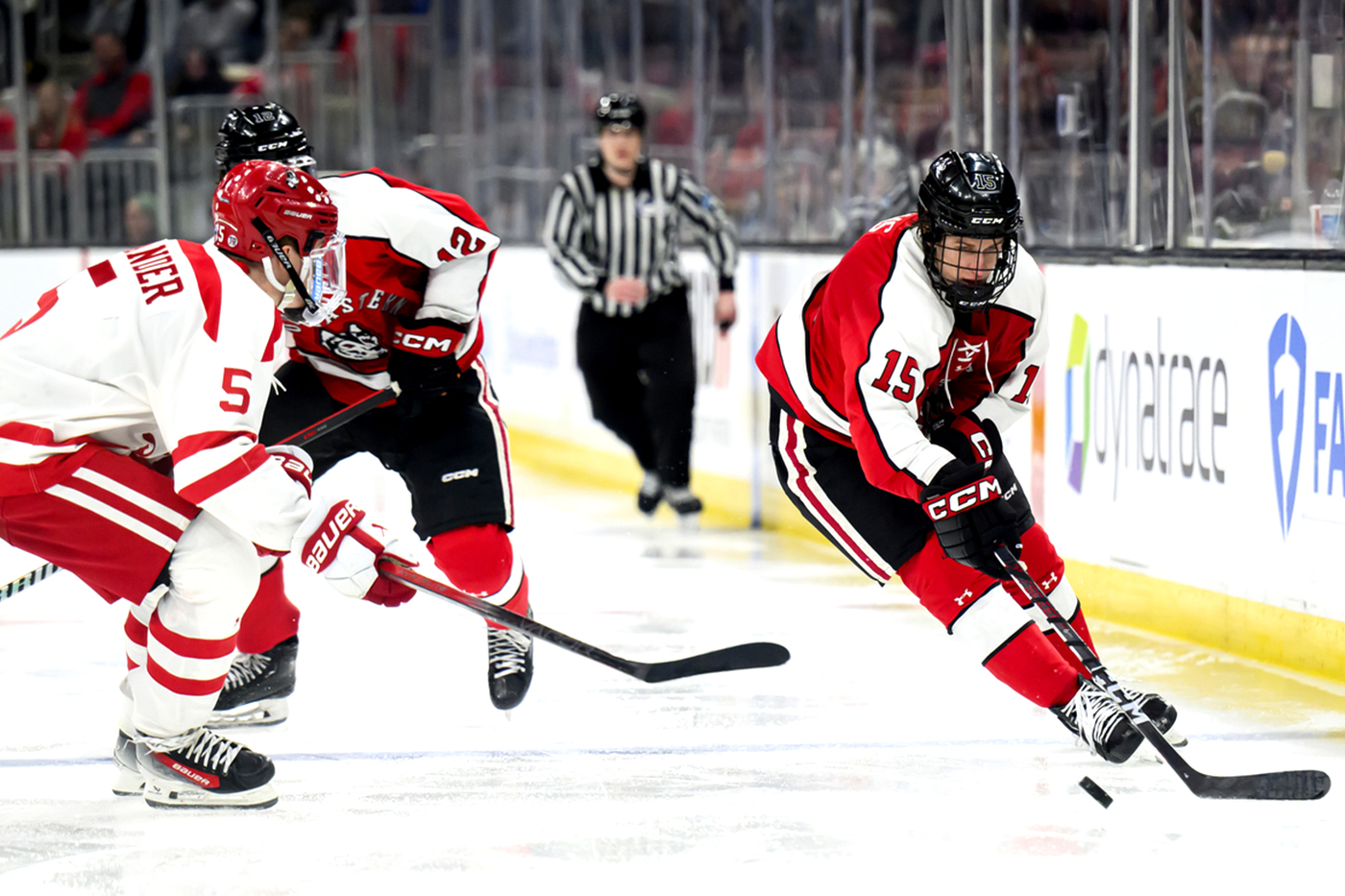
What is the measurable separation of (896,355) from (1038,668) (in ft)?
1.63

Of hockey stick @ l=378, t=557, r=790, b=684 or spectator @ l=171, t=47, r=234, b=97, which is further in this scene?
spectator @ l=171, t=47, r=234, b=97

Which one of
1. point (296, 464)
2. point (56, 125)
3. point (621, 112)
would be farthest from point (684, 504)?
point (56, 125)

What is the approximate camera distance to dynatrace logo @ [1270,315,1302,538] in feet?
12.1

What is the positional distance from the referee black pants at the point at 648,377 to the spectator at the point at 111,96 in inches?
176

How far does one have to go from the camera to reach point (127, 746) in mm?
2875

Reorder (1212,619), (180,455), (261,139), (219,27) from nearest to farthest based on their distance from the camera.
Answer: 1. (180,455)
2. (261,139)
3. (1212,619)
4. (219,27)

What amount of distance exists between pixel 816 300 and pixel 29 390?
120cm

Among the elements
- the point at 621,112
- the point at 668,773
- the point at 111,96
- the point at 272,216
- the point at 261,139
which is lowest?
the point at 668,773

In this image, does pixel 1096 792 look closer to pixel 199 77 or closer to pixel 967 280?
pixel 967 280

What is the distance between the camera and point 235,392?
8.27 ft

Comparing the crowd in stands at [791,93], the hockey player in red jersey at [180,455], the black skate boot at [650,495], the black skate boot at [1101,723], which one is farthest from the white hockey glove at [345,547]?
the black skate boot at [650,495]

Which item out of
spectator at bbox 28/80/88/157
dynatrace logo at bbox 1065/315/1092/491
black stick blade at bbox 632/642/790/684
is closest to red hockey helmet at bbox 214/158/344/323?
black stick blade at bbox 632/642/790/684

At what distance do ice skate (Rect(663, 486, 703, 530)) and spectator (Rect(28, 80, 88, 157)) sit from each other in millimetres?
4845

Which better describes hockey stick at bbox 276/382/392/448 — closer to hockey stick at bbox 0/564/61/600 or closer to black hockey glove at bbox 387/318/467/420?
black hockey glove at bbox 387/318/467/420
